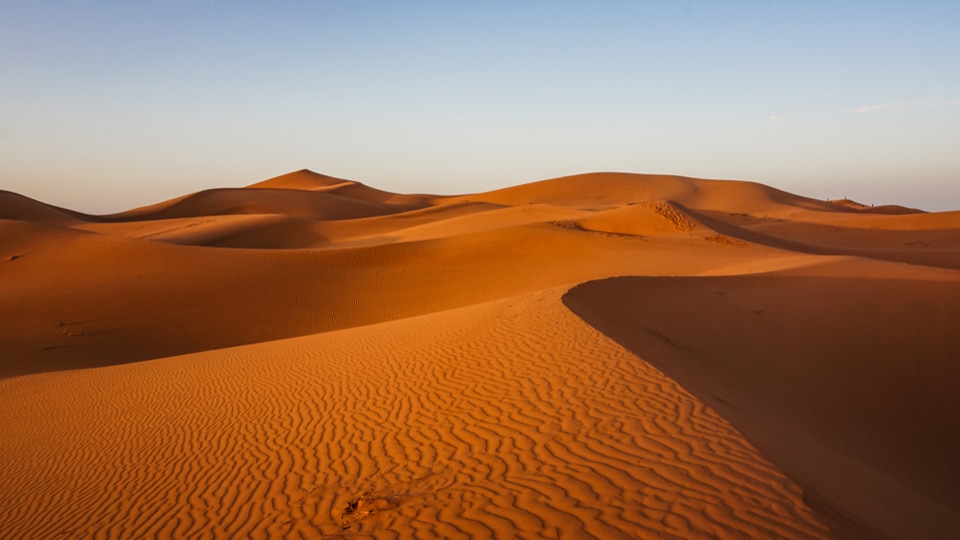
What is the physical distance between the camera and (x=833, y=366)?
1070 centimetres

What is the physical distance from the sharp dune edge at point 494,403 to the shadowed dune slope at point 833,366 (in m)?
0.05

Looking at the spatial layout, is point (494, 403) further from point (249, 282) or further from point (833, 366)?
point (249, 282)

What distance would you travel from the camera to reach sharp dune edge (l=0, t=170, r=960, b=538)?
480 centimetres

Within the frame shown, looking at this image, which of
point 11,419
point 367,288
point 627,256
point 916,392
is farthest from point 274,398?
point 627,256

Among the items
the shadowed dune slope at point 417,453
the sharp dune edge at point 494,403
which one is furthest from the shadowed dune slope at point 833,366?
the shadowed dune slope at point 417,453

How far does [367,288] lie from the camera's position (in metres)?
21.4

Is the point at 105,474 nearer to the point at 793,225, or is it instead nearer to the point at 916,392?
the point at 916,392

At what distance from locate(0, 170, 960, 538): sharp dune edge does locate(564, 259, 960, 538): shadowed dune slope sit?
0.16ft

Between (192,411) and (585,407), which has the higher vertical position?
(585,407)

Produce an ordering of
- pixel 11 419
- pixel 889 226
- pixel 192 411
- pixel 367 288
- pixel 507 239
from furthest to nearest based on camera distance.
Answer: pixel 889 226 → pixel 507 239 → pixel 367 288 → pixel 11 419 → pixel 192 411

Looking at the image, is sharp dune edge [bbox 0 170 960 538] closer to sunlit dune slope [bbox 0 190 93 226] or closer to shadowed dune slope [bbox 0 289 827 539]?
shadowed dune slope [bbox 0 289 827 539]

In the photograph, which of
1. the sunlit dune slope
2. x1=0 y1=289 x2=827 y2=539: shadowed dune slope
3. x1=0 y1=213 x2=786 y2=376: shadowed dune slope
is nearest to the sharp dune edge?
x1=0 y1=289 x2=827 y2=539: shadowed dune slope

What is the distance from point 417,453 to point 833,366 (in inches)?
307

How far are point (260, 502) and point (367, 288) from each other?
16.0 m
